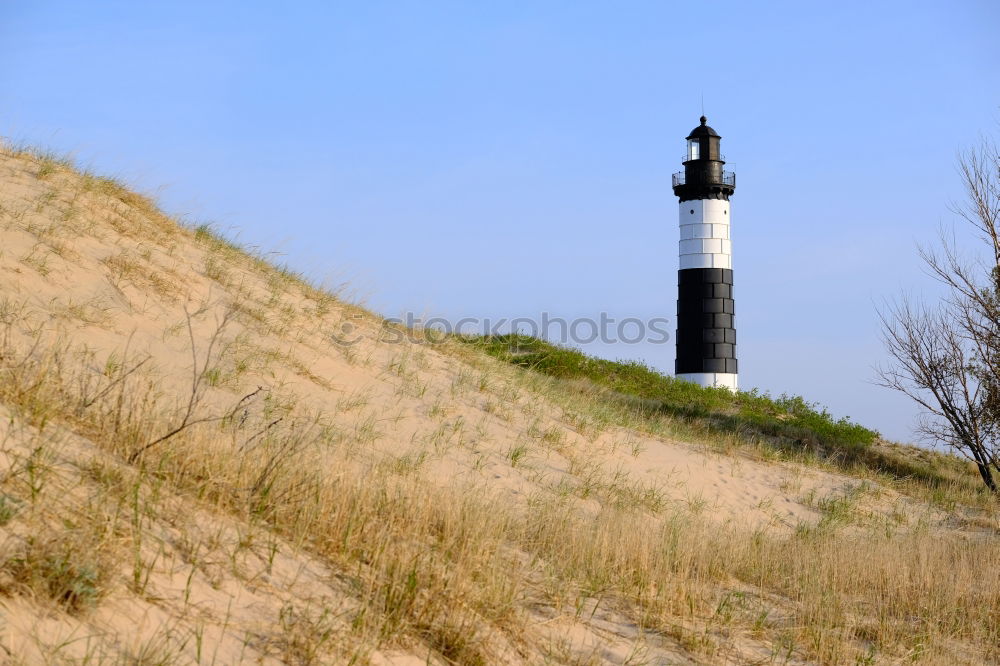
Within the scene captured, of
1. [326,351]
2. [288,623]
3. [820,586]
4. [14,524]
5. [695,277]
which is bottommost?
[820,586]

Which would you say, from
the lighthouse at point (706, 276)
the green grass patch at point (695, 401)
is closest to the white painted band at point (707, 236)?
the lighthouse at point (706, 276)

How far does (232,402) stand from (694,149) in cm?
2607

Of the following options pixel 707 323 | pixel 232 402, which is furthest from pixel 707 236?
→ pixel 232 402

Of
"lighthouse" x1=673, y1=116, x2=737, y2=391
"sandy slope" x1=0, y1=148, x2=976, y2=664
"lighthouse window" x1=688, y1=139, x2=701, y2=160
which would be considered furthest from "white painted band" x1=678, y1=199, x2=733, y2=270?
"sandy slope" x1=0, y1=148, x2=976, y2=664

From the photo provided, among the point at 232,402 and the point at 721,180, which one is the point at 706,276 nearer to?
the point at 721,180

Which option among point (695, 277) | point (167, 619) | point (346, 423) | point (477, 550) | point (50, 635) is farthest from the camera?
point (695, 277)

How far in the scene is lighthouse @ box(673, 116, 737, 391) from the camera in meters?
29.6

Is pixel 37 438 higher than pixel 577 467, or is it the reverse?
pixel 37 438

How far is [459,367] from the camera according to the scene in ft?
45.5

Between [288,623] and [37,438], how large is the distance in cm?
191

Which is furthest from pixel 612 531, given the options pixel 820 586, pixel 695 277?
pixel 695 277

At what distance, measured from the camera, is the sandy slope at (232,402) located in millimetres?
3471

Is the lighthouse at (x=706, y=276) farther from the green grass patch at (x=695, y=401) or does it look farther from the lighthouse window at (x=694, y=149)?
the green grass patch at (x=695, y=401)

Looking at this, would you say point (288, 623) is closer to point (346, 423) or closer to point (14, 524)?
point (14, 524)
